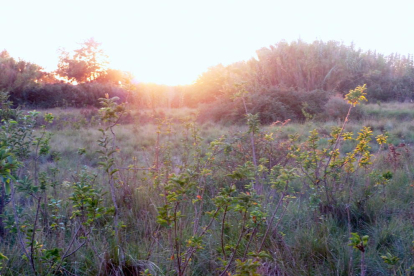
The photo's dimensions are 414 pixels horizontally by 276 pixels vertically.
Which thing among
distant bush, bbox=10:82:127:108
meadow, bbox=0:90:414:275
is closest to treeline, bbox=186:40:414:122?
distant bush, bbox=10:82:127:108

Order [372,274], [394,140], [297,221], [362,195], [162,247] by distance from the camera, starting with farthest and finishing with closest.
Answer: [394,140], [362,195], [297,221], [162,247], [372,274]

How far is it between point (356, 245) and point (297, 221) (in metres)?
1.43

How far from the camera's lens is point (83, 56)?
29.5m

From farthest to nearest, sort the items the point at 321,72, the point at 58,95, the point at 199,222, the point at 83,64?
the point at 83,64 < the point at 321,72 < the point at 58,95 < the point at 199,222

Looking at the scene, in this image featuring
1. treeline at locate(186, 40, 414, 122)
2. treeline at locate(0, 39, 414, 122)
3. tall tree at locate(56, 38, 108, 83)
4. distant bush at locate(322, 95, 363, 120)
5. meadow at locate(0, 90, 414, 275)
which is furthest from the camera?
tall tree at locate(56, 38, 108, 83)

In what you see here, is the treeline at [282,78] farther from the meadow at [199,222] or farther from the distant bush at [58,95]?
the meadow at [199,222]

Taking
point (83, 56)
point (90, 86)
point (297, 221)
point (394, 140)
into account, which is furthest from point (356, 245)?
point (83, 56)

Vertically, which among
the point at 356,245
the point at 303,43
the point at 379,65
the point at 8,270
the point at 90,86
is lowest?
the point at 8,270

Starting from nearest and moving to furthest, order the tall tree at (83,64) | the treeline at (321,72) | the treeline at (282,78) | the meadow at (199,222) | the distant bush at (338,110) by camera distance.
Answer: the meadow at (199,222) → the distant bush at (338,110) → the treeline at (282,78) → the treeline at (321,72) → the tall tree at (83,64)

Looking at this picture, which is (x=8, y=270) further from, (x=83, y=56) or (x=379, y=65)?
(x=83, y=56)

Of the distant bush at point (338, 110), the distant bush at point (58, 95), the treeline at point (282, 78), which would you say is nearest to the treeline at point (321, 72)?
the treeline at point (282, 78)

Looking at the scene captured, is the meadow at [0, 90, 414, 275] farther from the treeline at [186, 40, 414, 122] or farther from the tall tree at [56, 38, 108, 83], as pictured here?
the tall tree at [56, 38, 108, 83]

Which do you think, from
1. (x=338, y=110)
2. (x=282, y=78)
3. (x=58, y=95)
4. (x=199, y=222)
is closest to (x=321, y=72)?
(x=282, y=78)

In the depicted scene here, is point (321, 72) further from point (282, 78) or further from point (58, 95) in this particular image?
point (58, 95)
